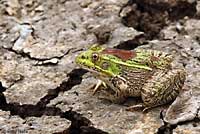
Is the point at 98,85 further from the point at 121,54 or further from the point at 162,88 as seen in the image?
the point at 162,88

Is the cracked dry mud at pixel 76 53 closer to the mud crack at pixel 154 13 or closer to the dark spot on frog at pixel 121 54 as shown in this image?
the mud crack at pixel 154 13

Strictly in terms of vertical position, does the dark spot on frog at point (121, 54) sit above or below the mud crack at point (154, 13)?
below

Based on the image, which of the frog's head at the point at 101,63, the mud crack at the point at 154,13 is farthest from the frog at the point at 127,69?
the mud crack at the point at 154,13

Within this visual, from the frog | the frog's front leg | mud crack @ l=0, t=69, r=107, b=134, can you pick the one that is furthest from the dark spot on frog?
mud crack @ l=0, t=69, r=107, b=134

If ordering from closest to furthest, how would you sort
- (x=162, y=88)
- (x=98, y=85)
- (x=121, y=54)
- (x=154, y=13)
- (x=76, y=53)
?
(x=162, y=88)
(x=121, y=54)
(x=98, y=85)
(x=76, y=53)
(x=154, y=13)

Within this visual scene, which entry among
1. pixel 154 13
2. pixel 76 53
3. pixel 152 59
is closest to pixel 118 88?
pixel 152 59

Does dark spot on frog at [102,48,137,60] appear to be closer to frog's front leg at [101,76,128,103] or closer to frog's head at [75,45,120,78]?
frog's head at [75,45,120,78]
